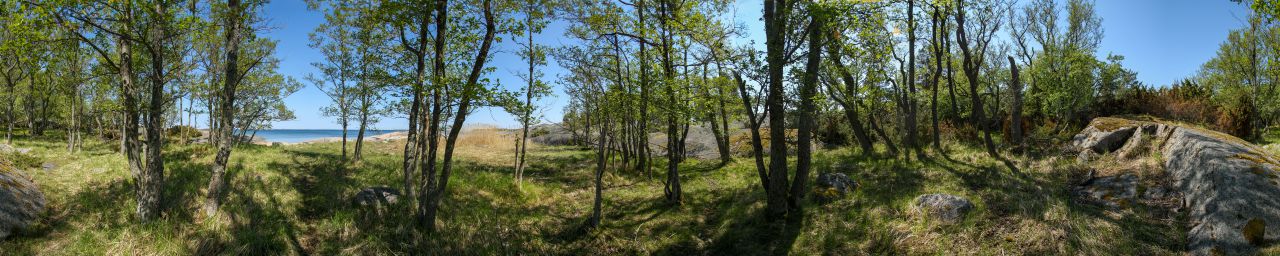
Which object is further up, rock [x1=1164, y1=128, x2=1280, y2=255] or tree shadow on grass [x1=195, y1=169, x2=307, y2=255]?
rock [x1=1164, y1=128, x2=1280, y2=255]

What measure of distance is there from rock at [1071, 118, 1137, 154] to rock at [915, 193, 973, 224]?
7004 mm

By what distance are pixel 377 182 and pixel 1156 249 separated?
50.1ft

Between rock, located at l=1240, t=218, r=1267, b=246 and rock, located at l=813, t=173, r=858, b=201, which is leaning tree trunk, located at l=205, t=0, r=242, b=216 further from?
rock, located at l=1240, t=218, r=1267, b=246

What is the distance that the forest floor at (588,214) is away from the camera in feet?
24.1

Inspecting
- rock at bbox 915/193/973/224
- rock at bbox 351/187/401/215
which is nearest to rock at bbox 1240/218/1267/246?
rock at bbox 915/193/973/224

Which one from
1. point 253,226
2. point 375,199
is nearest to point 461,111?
point 375,199

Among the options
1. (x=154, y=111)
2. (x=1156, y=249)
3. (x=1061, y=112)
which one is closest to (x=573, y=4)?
(x=154, y=111)

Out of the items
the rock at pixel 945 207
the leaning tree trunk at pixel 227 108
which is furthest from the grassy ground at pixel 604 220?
the leaning tree trunk at pixel 227 108

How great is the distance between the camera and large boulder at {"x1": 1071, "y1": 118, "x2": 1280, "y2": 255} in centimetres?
580

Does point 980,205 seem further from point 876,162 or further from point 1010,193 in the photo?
point 876,162

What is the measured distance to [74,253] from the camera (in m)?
7.11

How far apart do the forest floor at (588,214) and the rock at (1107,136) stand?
2.73ft

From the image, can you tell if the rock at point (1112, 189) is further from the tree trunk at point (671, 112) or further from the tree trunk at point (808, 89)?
the tree trunk at point (671, 112)

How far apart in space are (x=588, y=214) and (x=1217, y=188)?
34.4 feet
